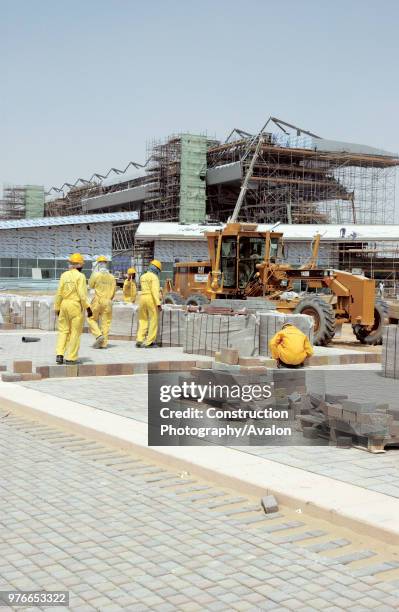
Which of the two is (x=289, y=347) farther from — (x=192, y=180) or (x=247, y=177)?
(x=192, y=180)

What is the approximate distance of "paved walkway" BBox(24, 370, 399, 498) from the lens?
590cm

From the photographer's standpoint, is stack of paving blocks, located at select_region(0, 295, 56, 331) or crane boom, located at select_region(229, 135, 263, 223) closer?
stack of paving blocks, located at select_region(0, 295, 56, 331)

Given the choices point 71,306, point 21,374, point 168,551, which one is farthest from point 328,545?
point 71,306

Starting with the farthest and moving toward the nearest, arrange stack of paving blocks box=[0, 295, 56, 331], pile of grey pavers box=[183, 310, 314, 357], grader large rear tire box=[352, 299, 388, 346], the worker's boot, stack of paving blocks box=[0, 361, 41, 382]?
stack of paving blocks box=[0, 295, 56, 331], grader large rear tire box=[352, 299, 388, 346], the worker's boot, pile of grey pavers box=[183, 310, 314, 357], stack of paving blocks box=[0, 361, 41, 382]

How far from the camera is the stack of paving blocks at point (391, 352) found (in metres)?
11.5

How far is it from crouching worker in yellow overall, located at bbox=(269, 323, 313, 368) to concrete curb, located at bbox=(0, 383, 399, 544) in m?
4.42

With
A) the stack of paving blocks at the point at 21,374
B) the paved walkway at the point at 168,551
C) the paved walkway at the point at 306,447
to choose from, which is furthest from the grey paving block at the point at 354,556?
the stack of paving blocks at the point at 21,374

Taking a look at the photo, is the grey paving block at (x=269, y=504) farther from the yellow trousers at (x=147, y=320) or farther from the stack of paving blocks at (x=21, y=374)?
the yellow trousers at (x=147, y=320)

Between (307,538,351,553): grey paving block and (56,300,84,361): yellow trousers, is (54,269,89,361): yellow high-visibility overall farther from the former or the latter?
(307,538,351,553): grey paving block

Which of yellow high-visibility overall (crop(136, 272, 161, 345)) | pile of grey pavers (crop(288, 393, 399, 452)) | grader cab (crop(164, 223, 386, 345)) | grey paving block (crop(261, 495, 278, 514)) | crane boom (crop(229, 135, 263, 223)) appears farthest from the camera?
crane boom (crop(229, 135, 263, 223))

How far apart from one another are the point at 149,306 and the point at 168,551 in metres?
10.9

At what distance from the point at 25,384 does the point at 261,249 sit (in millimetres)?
10768

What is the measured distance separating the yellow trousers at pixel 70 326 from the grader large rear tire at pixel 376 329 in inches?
334

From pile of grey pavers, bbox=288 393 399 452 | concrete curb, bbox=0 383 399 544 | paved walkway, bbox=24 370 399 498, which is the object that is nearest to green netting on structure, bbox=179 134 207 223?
paved walkway, bbox=24 370 399 498
